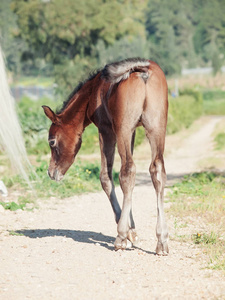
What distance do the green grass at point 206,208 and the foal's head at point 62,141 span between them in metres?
1.49

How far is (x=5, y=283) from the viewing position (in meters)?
4.38

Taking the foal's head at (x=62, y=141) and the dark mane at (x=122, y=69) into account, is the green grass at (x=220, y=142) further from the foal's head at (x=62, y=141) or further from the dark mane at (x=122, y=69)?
the dark mane at (x=122, y=69)

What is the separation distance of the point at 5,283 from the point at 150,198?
4.60 meters

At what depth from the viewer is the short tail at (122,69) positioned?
5023 millimetres

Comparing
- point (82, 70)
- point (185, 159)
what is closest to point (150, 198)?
point (185, 159)

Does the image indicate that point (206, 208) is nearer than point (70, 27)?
Yes

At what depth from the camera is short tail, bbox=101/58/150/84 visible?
5023mm

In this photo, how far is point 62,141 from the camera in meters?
5.72

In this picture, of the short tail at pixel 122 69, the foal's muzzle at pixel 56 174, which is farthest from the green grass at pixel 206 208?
the short tail at pixel 122 69

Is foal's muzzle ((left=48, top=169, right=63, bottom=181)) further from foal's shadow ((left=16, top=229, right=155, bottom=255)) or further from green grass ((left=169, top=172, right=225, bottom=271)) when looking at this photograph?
green grass ((left=169, top=172, right=225, bottom=271))

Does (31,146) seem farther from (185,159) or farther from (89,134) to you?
(185,159)

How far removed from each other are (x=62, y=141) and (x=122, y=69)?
3.71 ft

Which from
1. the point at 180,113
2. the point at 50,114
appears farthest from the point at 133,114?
the point at 180,113

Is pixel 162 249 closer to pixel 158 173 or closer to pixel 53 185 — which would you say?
pixel 158 173
